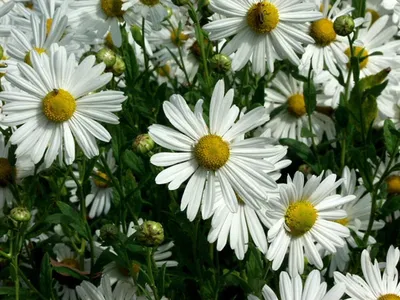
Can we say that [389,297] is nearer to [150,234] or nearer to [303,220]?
[303,220]

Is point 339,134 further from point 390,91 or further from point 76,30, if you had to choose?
point 76,30

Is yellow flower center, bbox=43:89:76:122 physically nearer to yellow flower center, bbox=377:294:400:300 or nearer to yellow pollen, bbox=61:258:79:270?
yellow pollen, bbox=61:258:79:270

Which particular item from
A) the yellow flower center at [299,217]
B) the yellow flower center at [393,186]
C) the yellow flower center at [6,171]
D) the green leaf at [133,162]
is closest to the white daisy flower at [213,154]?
the yellow flower center at [299,217]

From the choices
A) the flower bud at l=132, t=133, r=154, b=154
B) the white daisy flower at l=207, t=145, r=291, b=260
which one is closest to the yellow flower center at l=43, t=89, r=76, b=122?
the flower bud at l=132, t=133, r=154, b=154

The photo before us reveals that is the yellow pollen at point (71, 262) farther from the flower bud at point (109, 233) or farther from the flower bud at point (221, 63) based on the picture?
the flower bud at point (221, 63)

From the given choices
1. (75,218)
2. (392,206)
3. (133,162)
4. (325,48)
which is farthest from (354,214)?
(75,218)
